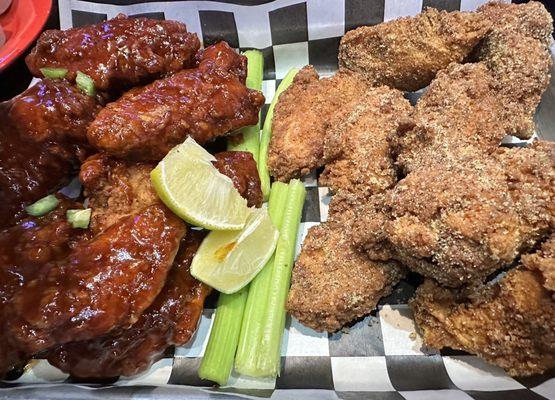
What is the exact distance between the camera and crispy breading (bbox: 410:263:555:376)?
2.09 metres

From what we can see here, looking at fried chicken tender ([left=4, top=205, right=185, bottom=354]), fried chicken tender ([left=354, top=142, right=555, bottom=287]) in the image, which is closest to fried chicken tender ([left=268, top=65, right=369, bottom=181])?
fried chicken tender ([left=354, top=142, right=555, bottom=287])

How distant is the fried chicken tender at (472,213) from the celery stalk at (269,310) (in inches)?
25.3

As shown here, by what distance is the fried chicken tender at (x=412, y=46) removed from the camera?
297 centimetres

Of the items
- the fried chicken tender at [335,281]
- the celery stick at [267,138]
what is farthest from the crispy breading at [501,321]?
the celery stick at [267,138]

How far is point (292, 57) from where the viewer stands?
377cm

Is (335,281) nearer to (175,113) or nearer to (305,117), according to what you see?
(305,117)

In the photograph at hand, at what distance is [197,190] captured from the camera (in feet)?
8.14

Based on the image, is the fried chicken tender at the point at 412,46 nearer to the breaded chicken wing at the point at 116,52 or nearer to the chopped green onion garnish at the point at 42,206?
the breaded chicken wing at the point at 116,52

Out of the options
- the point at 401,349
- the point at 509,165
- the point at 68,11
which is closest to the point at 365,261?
the point at 401,349

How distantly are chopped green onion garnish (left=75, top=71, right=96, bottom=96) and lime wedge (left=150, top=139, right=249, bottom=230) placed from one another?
2.45ft

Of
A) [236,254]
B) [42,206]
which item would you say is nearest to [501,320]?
[236,254]

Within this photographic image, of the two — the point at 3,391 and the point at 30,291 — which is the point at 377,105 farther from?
the point at 3,391

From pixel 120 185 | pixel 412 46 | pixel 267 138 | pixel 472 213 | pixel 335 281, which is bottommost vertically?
pixel 335 281

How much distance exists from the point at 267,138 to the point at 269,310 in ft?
3.94
